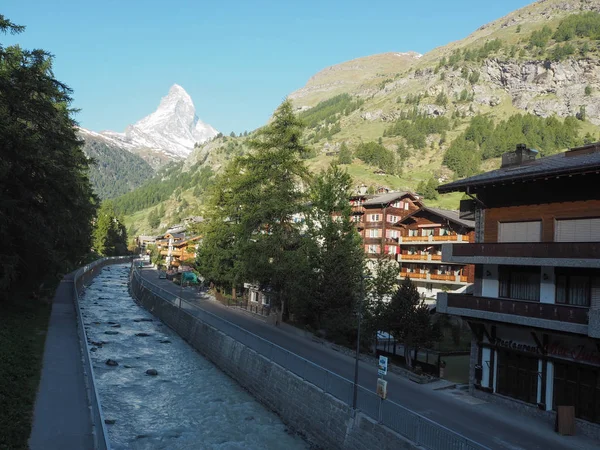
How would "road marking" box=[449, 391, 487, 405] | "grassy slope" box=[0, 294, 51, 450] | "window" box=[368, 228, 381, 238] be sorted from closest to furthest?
"grassy slope" box=[0, 294, 51, 450], "road marking" box=[449, 391, 487, 405], "window" box=[368, 228, 381, 238]

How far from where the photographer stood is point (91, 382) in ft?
80.3

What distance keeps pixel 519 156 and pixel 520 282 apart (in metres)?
8.80

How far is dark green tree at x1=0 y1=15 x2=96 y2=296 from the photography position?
31016 mm

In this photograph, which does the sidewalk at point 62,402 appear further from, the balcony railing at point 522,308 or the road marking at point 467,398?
the balcony railing at point 522,308

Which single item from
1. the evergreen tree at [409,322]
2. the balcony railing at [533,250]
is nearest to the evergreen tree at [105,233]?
the evergreen tree at [409,322]

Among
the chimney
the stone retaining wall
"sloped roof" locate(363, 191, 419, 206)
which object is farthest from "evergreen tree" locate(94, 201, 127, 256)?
the chimney

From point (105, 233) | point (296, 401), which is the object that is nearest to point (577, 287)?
point (296, 401)

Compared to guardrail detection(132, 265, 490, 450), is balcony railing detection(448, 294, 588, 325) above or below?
above

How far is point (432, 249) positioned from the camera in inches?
2817

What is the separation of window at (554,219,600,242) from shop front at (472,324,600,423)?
4.75m

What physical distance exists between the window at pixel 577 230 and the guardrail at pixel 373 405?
38.3ft

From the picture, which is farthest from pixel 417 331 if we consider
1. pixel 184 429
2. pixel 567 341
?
pixel 184 429

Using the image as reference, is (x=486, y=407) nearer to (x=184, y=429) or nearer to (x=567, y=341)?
(x=567, y=341)

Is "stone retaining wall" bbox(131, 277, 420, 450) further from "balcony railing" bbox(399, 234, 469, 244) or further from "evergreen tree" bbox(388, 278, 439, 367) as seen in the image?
"balcony railing" bbox(399, 234, 469, 244)
